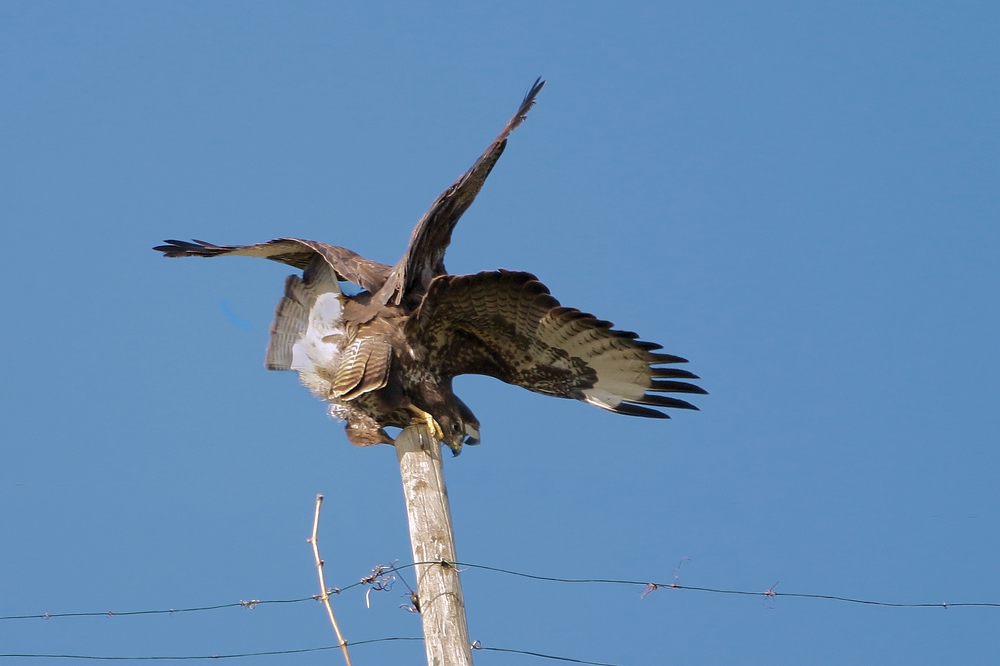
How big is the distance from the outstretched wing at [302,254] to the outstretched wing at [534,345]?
0.47 meters

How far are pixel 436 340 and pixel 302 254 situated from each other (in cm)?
97

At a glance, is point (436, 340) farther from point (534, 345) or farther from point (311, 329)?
point (311, 329)

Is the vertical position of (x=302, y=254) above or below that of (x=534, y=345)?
above

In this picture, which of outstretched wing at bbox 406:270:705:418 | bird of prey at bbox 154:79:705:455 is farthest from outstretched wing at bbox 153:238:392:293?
outstretched wing at bbox 406:270:705:418

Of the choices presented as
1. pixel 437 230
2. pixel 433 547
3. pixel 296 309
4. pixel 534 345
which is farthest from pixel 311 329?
pixel 433 547

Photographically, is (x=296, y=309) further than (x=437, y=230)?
Yes

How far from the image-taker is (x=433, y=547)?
5230 millimetres

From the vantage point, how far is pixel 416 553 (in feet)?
17.3

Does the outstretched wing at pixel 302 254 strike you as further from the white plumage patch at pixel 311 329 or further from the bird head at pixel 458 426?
the bird head at pixel 458 426

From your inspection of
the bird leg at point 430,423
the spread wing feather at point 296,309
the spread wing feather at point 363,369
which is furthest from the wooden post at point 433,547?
the spread wing feather at point 296,309

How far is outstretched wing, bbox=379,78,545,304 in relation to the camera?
17.8 feet

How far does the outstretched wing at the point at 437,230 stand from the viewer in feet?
17.8

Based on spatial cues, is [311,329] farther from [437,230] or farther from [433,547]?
[433,547]

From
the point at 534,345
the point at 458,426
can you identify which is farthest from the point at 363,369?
the point at 534,345
